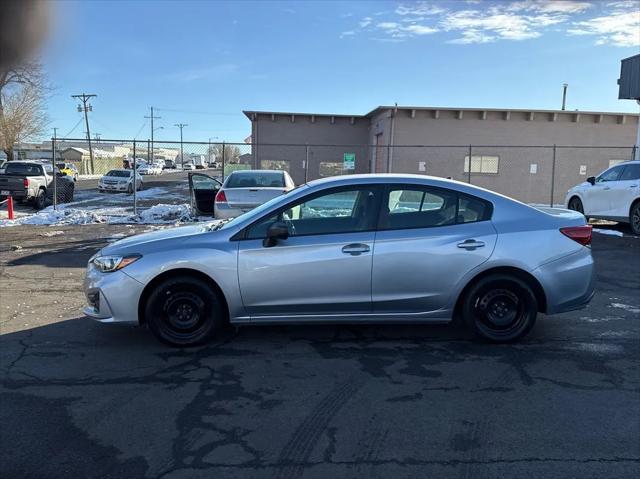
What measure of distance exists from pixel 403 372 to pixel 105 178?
28.8 m

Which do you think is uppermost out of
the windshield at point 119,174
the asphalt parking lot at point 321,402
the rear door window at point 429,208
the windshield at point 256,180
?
the windshield at point 119,174

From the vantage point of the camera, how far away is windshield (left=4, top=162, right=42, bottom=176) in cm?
1970

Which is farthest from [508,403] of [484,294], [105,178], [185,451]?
[105,178]

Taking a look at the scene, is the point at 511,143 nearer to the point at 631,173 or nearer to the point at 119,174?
the point at 631,173

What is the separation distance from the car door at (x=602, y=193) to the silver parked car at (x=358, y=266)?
9.24m

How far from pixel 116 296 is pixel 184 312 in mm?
613

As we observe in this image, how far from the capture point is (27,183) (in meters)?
18.8

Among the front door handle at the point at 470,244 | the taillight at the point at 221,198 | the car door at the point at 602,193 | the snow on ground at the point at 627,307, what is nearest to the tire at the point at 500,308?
the front door handle at the point at 470,244

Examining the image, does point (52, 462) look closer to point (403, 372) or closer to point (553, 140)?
point (403, 372)

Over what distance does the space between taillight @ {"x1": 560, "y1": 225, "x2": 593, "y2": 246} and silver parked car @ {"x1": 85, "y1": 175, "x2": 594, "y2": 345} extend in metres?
0.01

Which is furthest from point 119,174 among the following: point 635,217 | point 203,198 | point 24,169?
point 635,217

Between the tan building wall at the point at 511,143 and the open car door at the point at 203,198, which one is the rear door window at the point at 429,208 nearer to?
the open car door at the point at 203,198

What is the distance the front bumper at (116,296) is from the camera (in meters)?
4.93

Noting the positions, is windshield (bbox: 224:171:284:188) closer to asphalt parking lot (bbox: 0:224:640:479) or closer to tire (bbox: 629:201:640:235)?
asphalt parking lot (bbox: 0:224:640:479)
